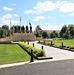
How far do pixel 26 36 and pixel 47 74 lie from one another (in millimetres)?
71301

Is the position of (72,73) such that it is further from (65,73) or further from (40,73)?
(40,73)

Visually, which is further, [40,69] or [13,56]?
[13,56]

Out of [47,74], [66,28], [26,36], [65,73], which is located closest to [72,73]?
[65,73]

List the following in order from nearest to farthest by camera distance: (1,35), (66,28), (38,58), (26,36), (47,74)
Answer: (47,74)
(38,58)
(26,36)
(1,35)
(66,28)

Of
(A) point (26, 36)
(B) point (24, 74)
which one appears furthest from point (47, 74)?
(A) point (26, 36)

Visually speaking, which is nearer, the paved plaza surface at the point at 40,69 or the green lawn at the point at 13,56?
the paved plaza surface at the point at 40,69

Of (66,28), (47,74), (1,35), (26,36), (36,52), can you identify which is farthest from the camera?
(66,28)

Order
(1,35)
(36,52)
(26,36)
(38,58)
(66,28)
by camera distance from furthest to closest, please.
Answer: (66,28) → (1,35) → (26,36) → (36,52) → (38,58)

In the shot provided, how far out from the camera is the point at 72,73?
11.3 metres

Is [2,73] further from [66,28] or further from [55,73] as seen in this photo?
[66,28]

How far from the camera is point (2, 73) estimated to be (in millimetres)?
11578

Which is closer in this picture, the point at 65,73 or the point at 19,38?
the point at 65,73

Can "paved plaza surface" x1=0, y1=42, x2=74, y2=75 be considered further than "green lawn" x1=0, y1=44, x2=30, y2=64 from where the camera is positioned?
No

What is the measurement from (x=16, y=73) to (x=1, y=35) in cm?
11077
